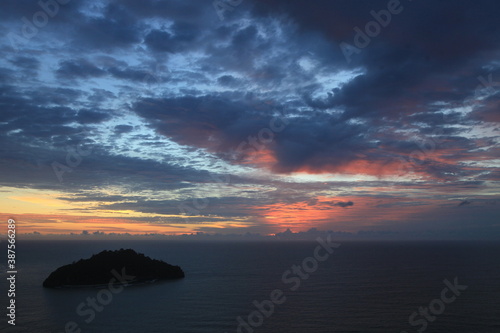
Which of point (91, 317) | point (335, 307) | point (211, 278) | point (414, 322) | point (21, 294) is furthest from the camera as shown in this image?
point (211, 278)

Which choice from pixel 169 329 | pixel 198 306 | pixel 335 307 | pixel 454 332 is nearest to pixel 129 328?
pixel 169 329

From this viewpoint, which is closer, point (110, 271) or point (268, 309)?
point (268, 309)

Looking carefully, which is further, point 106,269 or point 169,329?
point 106,269

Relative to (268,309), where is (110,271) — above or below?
above

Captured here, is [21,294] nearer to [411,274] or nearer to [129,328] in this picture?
[129,328]

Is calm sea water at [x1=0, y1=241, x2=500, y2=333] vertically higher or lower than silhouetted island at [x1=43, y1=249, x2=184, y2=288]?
lower

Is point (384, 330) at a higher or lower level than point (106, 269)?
lower

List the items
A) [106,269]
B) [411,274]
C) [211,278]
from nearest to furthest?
[106,269] < [211,278] < [411,274]

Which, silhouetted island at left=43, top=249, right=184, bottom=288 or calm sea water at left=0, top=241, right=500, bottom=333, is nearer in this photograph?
calm sea water at left=0, top=241, right=500, bottom=333
